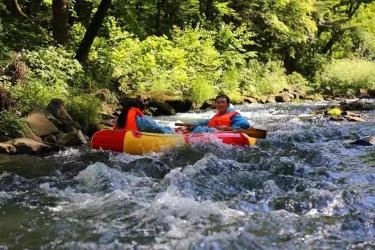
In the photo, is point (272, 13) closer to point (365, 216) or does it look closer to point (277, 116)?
point (277, 116)

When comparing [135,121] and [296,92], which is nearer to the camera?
[135,121]

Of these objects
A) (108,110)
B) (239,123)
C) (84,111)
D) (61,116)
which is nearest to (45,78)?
(84,111)

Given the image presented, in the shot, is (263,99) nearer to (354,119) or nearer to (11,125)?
(354,119)

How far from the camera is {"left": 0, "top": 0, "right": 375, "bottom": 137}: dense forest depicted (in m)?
11.8

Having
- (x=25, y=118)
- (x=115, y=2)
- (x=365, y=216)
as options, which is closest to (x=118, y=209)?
(x=365, y=216)

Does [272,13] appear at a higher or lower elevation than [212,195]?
higher

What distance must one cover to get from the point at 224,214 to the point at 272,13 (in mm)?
23019

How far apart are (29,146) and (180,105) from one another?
7.83 metres

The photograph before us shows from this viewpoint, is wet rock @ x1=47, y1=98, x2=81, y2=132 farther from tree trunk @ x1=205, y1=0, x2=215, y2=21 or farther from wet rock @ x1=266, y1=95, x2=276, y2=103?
tree trunk @ x1=205, y1=0, x2=215, y2=21

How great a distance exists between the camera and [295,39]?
27.1 meters

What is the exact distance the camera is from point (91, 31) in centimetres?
1414

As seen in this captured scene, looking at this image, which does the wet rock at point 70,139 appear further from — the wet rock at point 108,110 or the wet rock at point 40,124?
the wet rock at point 108,110

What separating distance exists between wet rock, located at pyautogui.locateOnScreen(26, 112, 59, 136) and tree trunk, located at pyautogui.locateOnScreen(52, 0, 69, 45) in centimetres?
573

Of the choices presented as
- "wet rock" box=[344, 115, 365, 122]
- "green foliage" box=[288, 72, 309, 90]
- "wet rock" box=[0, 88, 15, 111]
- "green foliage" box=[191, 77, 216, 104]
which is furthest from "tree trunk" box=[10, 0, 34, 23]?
"green foliage" box=[288, 72, 309, 90]
